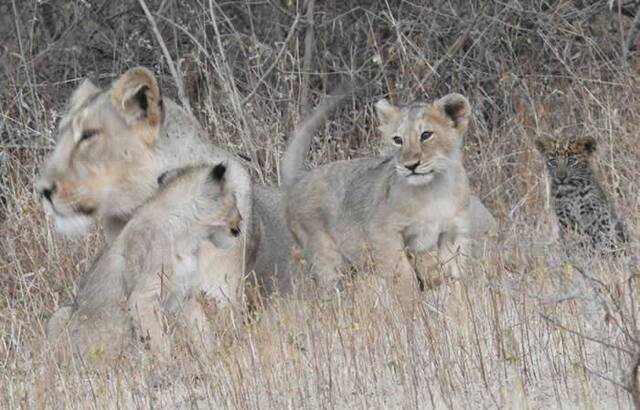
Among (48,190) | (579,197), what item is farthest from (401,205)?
(48,190)

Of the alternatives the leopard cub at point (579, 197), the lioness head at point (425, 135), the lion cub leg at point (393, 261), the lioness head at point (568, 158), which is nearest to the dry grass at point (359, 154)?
the lion cub leg at point (393, 261)

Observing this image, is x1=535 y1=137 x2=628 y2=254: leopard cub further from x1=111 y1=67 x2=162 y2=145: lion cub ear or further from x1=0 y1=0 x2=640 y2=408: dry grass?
x1=111 y1=67 x2=162 y2=145: lion cub ear

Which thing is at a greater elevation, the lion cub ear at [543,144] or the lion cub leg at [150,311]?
the lion cub ear at [543,144]

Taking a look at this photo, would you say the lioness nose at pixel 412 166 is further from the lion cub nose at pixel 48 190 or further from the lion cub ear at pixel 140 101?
the lion cub nose at pixel 48 190

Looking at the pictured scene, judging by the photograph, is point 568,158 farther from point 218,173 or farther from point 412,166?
point 218,173

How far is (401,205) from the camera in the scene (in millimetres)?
9188

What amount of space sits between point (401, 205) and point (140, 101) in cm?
202

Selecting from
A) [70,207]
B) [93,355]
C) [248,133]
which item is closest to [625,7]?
[248,133]

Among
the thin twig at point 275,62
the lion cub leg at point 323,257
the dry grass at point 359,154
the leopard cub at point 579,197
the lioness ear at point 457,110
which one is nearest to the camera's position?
the dry grass at point 359,154

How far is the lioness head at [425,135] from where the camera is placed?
8969mm

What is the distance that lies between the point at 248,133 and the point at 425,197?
2.63m

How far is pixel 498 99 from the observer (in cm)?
1232

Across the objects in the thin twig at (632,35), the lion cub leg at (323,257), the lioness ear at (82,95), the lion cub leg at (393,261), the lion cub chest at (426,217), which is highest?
the thin twig at (632,35)

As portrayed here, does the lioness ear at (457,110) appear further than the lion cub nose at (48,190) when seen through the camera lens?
Yes
